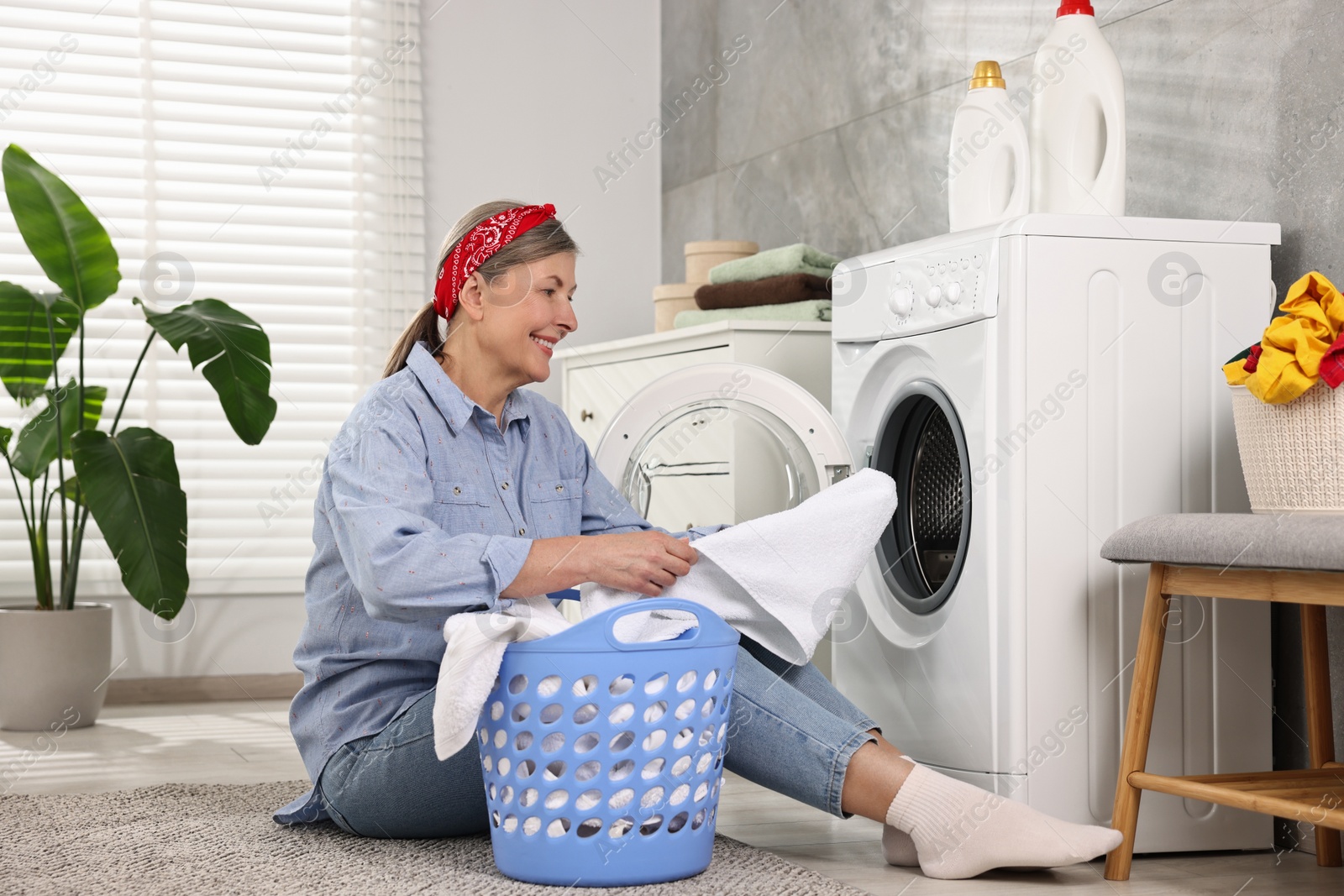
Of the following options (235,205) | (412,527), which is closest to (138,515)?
(235,205)

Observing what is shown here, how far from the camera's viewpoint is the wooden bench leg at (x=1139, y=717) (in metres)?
1.67

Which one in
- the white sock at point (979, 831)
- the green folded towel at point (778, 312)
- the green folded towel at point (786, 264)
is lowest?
the white sock at point (979, 831)

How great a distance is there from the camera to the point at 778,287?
8.72ft

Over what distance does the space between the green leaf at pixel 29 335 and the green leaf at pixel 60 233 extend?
2.9 inches

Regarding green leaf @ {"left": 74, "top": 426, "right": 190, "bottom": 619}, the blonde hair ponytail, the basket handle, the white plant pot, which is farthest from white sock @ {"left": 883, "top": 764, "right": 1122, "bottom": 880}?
the white plant pot

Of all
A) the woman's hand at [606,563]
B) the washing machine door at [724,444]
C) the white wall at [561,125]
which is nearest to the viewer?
the woman's hand at [606,563]

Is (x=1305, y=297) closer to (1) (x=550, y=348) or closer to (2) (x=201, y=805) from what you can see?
(1) (x=550, y=348)

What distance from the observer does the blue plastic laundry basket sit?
4.76 ft

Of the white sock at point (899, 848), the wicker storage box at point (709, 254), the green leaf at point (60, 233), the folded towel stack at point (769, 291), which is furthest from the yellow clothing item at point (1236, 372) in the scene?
the green leaf at point (60, 233)

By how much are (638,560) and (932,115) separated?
1.56 metres

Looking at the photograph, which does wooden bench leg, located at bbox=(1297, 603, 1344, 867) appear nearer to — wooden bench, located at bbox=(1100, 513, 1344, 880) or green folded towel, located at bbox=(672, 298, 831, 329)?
wooden bench, located at bbox=(1100, 513, 1344, 880)

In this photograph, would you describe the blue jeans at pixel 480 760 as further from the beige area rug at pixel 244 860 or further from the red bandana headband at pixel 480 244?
the red bandana headband at pixel 480 244

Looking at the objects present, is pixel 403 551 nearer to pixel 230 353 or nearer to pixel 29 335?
pixel 230 353

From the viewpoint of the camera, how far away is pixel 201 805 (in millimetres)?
2068
